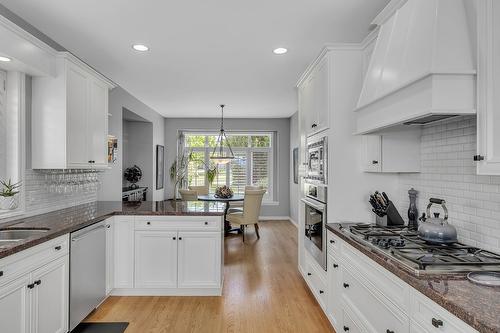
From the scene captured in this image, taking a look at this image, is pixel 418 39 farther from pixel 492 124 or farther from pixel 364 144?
pixel 364 144

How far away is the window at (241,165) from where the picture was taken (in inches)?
324

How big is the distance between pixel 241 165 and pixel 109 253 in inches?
206

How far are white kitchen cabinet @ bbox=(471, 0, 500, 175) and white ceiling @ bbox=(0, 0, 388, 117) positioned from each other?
1.13 metres

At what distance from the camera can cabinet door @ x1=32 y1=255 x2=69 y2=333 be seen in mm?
2082

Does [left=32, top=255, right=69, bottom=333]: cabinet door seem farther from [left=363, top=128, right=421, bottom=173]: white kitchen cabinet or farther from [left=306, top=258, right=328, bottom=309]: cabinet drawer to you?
[left=363, top=128, right=421, bottom=173]: white kitchen cabinet

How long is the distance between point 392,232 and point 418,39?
1.33 m

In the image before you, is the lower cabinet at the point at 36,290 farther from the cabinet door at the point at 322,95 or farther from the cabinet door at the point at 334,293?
the cabinet door at the point at 322,95

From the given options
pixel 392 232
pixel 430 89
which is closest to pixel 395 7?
pixel 430 89

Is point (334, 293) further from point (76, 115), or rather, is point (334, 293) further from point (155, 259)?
point (76, 115)

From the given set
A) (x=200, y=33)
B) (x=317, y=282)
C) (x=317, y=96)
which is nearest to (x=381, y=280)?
(x=317, y=282)

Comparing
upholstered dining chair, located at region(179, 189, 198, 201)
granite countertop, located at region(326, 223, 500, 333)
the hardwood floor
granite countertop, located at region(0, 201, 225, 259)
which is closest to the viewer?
granite countertop, located at region(326, 223, 500, 333)

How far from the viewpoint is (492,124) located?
1405mm

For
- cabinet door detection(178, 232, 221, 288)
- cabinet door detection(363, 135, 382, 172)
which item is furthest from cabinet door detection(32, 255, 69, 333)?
cabinet door detection(363, 135, 382, 172)

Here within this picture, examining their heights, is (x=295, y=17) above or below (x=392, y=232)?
above
